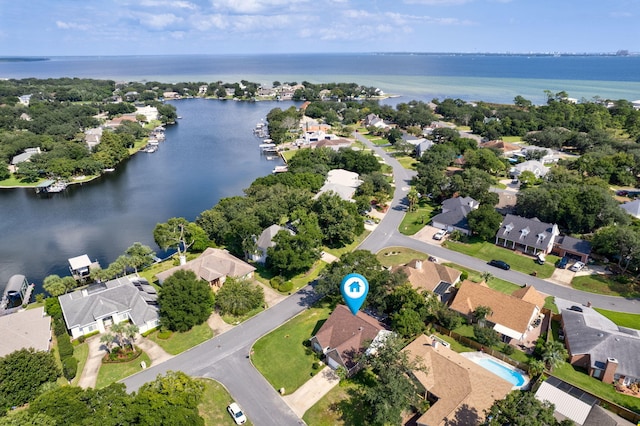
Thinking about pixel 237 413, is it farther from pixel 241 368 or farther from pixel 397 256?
pixel 397 256

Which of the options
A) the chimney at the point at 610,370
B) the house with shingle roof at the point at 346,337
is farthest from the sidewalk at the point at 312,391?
the chimney at the point at 610,370

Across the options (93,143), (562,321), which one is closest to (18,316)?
(562,321)

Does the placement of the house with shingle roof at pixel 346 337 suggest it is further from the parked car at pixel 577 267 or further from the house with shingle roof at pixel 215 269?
the parked car at pixel 577 267

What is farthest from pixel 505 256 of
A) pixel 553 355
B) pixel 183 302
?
pixel 183 302

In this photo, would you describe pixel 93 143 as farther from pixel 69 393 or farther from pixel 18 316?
pixel 69 393

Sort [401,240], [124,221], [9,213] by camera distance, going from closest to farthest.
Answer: [401,240] < [124,221] < [9,213]

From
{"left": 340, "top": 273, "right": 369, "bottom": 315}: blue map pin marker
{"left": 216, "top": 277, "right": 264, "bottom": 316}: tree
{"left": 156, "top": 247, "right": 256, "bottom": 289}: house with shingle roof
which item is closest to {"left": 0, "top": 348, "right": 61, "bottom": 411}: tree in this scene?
{"left": 156, "top": 247, "right": 256, "bottom": 289}: house with shingle roof
